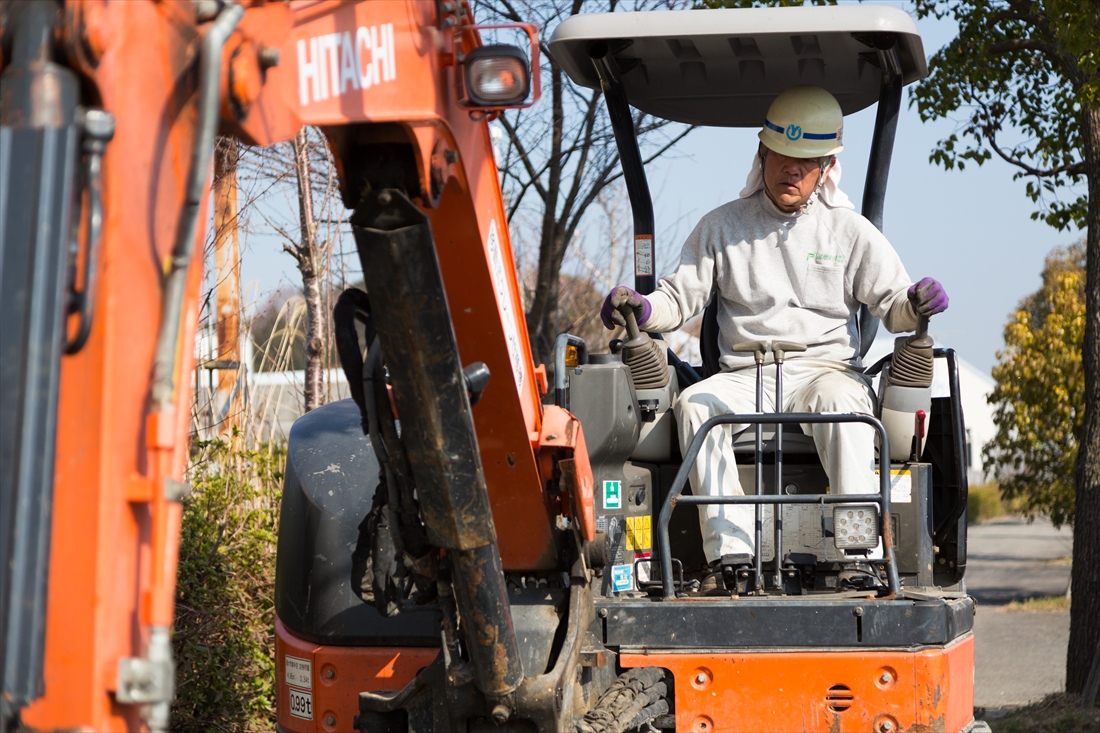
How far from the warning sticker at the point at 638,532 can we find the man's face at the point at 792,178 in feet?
4.43

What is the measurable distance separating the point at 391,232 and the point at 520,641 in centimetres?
142

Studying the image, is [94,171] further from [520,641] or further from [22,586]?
[520,641]

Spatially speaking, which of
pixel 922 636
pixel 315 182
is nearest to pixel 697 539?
pixel 922 636

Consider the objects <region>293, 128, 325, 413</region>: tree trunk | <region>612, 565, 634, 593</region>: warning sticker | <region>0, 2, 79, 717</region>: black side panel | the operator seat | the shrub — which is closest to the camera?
<region>0, 2, 79, 717</region>: black side panel

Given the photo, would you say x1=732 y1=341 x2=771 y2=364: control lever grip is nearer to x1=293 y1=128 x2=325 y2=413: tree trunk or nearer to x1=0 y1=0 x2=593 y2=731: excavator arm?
x1=0 y1=0 x2=593 y2=731: excavator arm

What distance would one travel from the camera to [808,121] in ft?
15.5

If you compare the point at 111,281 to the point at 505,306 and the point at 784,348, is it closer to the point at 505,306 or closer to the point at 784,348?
the point at 505,306

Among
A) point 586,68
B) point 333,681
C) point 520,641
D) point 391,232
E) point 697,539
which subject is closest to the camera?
point 391,232

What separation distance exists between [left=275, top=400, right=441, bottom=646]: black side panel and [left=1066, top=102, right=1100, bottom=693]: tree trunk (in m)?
6.87

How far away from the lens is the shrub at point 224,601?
6.25m

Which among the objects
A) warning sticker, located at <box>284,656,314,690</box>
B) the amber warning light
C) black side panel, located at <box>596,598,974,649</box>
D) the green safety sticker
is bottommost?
warning sticker, located at <box>284,656,314,690</box>

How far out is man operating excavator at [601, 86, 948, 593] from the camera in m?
4.52

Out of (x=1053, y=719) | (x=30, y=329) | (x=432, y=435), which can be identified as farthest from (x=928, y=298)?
(x=1053, y=719)

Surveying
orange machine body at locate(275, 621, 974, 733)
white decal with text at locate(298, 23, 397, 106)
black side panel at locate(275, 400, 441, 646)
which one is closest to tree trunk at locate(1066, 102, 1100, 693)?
orange machine body at locate(275, 621, 974, 733)
